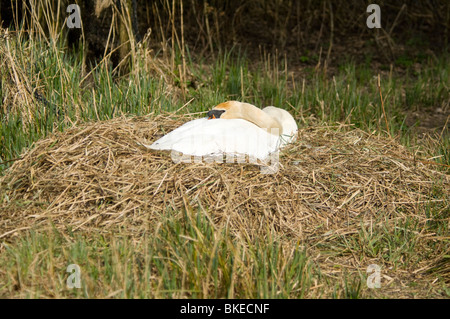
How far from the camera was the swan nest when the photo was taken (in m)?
3.59

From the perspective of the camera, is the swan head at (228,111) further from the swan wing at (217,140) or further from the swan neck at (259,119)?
the swan wing at (217,140)

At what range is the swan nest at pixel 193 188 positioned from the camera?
11.8 ft

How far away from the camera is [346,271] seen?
11.0 feet

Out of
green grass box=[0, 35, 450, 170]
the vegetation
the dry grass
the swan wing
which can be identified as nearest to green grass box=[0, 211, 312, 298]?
the vegetation

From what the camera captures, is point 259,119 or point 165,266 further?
point 259,119

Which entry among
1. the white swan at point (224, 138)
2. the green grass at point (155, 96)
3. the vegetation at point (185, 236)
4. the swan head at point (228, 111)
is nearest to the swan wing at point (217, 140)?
the white swan at point (224, 138)

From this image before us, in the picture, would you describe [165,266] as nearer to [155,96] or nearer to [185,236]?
[185,236]

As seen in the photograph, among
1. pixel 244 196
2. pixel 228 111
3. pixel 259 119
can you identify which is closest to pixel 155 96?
pixel 228 111

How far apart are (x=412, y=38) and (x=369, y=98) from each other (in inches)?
125

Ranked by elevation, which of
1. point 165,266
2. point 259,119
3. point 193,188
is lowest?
point 165,266

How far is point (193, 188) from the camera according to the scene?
3715 mm

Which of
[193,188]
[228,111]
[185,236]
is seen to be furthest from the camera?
[228,111]
